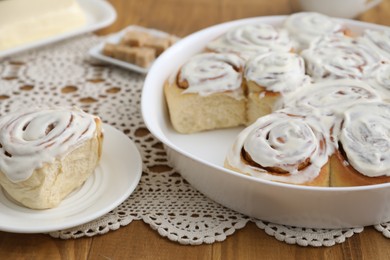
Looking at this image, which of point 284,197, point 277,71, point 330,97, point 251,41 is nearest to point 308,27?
point 251,41

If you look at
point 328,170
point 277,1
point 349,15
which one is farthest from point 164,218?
point 277,1

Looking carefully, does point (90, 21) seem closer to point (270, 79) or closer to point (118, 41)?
point (118, 41)

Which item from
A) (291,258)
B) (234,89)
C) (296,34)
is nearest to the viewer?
(291,258)

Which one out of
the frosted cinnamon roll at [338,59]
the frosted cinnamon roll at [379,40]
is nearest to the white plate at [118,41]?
the frosted cinnamon roll at [338,59]

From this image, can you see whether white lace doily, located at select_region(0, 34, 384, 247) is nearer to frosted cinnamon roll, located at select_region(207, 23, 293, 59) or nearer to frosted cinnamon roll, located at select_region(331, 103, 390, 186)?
frosted cinnamon roll, located at select_region(331, 103, 390, 186)

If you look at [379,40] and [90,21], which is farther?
[90,21]

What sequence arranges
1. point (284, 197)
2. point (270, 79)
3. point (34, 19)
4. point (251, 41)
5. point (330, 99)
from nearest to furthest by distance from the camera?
point (284, 197), point (330, 99), point (270, 79), point (251, 41), point (34, 19)

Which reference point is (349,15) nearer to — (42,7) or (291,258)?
(42,7)
